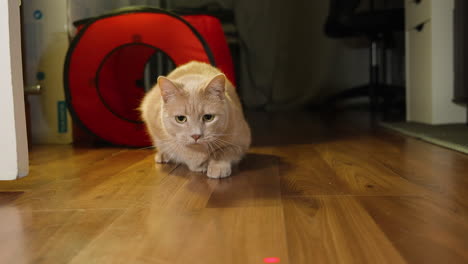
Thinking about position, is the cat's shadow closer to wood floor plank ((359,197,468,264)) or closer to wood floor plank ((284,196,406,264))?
wood floor plank ((284,196,406,264))

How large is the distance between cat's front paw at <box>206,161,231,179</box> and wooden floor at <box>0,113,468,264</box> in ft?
0.13

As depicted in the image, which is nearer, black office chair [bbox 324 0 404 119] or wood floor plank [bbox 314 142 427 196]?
wood floor plank [bbox 314 142 427 196]

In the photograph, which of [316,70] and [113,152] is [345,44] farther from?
[113,152]

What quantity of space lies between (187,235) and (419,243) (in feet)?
1.31

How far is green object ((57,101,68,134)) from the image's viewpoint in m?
2.12

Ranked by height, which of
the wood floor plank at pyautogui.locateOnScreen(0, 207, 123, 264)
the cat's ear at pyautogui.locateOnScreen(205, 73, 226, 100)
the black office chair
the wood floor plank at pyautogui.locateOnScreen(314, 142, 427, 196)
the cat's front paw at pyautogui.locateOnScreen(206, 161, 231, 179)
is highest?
the black office chair

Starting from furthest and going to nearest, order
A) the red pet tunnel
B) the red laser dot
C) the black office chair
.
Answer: the black office chair, the red pet tunnel, the red laser dot

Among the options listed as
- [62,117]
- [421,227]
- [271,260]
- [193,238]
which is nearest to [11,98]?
[193,238]

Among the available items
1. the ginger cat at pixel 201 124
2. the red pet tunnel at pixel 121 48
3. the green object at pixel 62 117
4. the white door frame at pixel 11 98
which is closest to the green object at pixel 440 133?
the ginger cat at pixel 201 124

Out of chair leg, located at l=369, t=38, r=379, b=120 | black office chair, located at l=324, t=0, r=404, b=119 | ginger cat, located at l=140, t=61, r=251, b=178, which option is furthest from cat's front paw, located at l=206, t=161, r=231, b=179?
chair leg, located at l=369, t=38, r=379, b=120

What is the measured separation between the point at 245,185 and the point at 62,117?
1359 millimetres

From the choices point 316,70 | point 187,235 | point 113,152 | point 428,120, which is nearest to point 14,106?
point 187,235

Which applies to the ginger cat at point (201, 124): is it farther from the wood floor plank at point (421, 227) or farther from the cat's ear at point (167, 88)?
the wood floor plank at point (421, 227)

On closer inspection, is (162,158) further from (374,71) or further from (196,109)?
(374,71)
